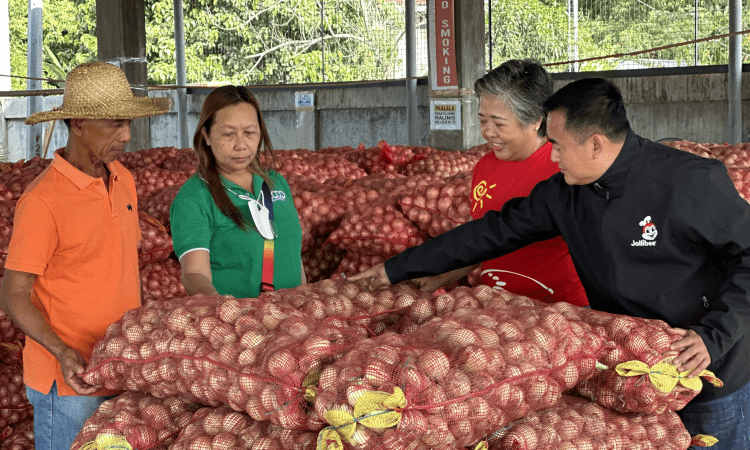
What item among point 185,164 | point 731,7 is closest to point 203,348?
point 185,164

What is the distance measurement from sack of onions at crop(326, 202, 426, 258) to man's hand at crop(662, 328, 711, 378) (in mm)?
1610

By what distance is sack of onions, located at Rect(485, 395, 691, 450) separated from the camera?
1.68 metres

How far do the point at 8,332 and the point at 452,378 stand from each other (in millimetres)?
2660

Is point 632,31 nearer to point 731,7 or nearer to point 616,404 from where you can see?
point 731,7

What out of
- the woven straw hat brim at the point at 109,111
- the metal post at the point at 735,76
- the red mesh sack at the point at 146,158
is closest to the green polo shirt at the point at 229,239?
the woven straw hat brim at the point at 109,111

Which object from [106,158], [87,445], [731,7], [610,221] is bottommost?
[87,445]

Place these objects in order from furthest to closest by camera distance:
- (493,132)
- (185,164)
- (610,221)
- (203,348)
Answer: (185,164), (493,132), (610,221), (203,348)

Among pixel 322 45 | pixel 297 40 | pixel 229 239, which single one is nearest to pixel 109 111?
pixel 229 239

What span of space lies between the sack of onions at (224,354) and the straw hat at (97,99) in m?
0.65

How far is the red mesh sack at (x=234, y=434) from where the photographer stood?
5.24 feet

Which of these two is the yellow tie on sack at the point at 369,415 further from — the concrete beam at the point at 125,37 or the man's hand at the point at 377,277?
the concrete beam at the point at 125,37

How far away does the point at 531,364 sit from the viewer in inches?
64.7

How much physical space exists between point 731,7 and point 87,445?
789 cm

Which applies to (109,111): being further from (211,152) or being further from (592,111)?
(592,111)
